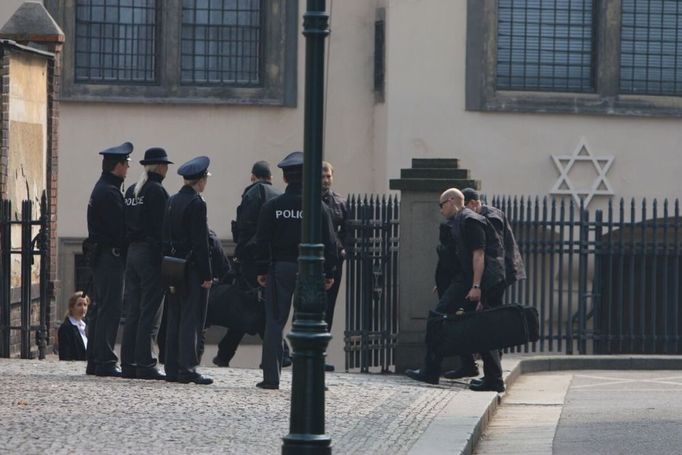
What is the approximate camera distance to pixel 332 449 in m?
10.4

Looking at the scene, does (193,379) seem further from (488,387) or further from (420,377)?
(488,387)

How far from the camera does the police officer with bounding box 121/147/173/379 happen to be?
1384cm

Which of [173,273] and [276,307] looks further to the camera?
[276,307]

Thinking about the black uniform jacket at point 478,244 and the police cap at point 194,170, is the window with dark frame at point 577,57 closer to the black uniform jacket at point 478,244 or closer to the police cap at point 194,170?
the black uniform jacket at point 478,244

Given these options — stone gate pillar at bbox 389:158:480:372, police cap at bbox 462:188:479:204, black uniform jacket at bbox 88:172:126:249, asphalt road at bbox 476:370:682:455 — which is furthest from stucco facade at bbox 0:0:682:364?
black uniform jacket at bbox 88:172:126:249

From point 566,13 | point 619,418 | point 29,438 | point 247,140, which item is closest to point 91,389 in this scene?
point 29,438

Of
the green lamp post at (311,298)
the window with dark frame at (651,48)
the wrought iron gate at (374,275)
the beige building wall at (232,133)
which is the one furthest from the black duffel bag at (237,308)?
the window with dark frame at (651,48)

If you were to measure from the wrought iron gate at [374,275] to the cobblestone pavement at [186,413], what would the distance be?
137 cm

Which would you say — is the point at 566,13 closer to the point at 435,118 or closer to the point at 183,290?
the point at 435,118

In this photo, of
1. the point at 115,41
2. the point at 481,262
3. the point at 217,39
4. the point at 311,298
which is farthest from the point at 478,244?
the point at 115,41

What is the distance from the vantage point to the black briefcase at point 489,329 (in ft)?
48.0

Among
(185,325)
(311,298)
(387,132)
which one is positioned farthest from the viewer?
(387,132)

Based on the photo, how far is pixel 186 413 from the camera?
11.8m

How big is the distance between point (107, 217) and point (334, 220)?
2.32 m
